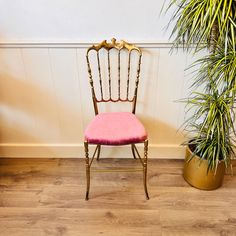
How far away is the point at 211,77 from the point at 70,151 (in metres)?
1.32

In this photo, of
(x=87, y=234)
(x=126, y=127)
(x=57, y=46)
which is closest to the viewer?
(x=87, y=234)

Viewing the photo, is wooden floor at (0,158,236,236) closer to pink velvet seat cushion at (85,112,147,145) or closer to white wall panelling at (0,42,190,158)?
white wall panelling at (0,42,190,158)

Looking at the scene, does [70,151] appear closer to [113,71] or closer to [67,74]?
[67,74]

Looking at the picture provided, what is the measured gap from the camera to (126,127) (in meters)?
1.70

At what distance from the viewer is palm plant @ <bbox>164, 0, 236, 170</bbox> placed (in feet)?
4.36

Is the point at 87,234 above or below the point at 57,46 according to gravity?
below

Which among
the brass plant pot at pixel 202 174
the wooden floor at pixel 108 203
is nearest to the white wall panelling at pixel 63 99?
the wooden floor at pixel 108 203

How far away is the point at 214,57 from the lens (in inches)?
60.4

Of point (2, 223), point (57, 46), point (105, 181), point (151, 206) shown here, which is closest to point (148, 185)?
point (151, 206)

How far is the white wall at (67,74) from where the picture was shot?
5.69ft

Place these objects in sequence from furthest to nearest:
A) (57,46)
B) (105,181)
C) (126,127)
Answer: (105,181) < (57,46) < (126,127)

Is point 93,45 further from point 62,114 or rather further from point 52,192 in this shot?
point 52,192

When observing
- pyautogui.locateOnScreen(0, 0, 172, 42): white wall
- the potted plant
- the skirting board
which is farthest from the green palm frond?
the skirting board

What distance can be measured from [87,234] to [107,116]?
791mm
